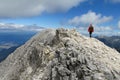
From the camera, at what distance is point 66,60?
2798cm

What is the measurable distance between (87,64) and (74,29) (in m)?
11.5

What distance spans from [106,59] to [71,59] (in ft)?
12.3

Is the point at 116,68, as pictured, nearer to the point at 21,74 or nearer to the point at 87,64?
the point at 87,64

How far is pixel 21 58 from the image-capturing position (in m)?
37.7

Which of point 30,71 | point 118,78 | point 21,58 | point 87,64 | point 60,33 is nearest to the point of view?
point 118,78

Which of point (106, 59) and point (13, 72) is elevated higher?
point (106, 59)

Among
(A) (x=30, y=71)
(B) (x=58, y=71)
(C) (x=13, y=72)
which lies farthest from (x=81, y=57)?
(C) (x=13, y=72)

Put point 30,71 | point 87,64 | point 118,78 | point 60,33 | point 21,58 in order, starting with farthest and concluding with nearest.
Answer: point 21,58 → point 60,33 → point 30,71 → point 87,64 → point 118,78

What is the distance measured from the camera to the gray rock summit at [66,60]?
84.9 feet

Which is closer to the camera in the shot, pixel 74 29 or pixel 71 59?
pixel 71 59

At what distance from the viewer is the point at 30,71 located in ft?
108

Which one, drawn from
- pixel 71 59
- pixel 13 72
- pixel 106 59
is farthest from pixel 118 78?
pixel 13 72

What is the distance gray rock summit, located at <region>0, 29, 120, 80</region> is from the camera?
25870mm

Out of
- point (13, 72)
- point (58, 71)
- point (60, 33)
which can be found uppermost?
point (60, 33)
